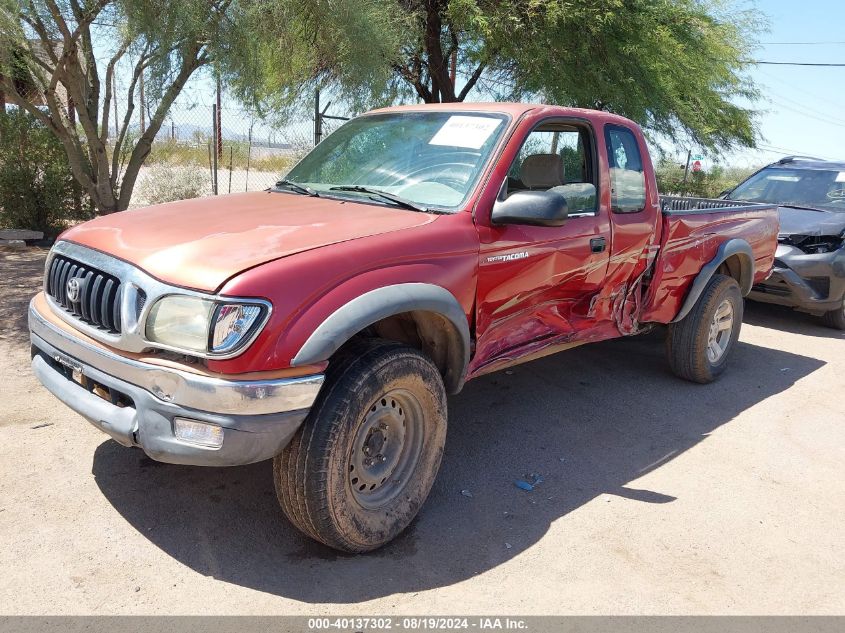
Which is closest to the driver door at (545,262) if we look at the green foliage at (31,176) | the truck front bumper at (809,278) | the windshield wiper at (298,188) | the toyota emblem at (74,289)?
the windshield wiper at (298,188)

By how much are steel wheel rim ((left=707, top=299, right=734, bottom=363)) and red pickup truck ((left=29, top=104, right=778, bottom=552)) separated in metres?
1.31

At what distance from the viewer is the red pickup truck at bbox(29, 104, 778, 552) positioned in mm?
2758

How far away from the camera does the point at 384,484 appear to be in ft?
11.1

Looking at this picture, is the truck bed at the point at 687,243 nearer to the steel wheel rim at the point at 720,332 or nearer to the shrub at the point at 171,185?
the steel wheel rim at the point at 720,332

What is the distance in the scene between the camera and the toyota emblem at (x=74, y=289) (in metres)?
3.17

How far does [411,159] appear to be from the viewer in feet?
13.2

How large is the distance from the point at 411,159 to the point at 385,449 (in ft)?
5.40

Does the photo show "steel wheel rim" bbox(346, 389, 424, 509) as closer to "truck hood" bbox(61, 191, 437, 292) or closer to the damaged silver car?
"truck hood" bbox(61, 191, 437, 292)

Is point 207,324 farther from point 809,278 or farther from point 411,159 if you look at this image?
point 809,278

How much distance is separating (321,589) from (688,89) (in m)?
13.9

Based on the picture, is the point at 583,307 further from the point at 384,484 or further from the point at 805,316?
the point at 805,316

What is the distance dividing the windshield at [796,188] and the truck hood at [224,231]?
6.87 m

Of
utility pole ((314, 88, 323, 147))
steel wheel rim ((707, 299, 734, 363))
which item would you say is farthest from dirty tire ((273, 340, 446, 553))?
utility pole ((314, 88, 323, 147))

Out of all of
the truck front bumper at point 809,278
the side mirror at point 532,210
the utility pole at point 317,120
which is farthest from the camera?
the utility pole at point 317,120
